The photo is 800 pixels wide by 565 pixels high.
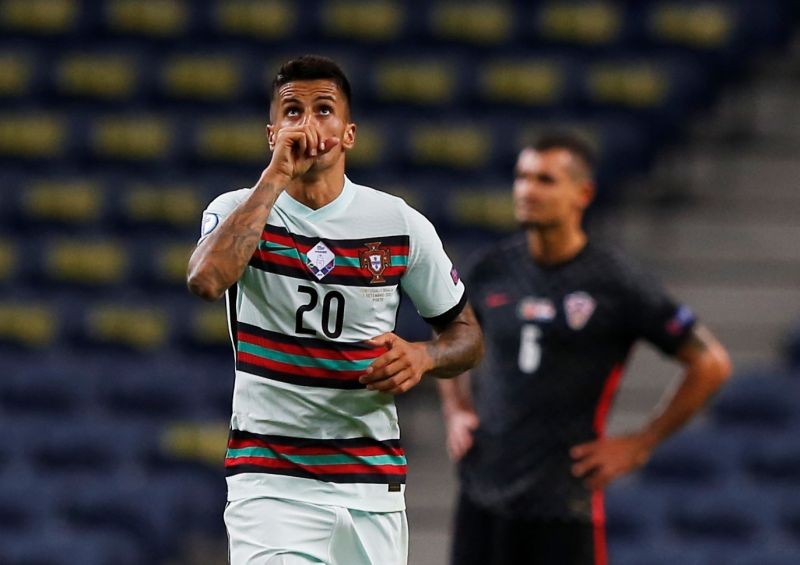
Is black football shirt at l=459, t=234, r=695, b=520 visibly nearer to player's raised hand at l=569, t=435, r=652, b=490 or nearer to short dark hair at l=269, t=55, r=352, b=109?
player's raised hand at l=569, t=435, r=652, b=490

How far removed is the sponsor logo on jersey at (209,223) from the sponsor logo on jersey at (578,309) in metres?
1.84

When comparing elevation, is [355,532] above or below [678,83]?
below

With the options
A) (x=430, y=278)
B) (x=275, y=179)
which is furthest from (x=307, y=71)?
(x=430, y=278)

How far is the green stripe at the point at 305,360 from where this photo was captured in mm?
3301

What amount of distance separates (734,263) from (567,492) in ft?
15.8

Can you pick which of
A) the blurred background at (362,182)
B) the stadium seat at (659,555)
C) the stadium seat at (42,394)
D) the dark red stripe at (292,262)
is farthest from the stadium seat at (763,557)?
the dark red stripe at (292,262)

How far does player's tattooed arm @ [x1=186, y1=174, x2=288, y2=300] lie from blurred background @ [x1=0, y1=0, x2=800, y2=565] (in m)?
4.52

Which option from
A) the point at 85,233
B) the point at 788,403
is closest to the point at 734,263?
the point at 788,403

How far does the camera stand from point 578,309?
4.87 meters

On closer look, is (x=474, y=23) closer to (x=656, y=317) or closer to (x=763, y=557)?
(x=763, y=557)

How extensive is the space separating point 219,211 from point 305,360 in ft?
1.22

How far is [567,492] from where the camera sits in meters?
4.75

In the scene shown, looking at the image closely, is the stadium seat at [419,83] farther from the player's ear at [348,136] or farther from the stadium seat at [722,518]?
the player's ear at [348,136]

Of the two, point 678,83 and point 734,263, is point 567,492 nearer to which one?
point 734,263
